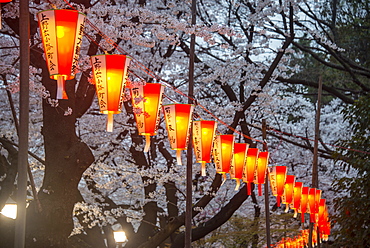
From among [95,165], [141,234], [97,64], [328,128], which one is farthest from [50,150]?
[328,128]

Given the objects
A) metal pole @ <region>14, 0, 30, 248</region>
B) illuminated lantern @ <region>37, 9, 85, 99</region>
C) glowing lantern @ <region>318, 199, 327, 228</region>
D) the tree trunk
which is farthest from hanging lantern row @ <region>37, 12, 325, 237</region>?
glowing lantern @ <region>318, 199, 327, 228</region>

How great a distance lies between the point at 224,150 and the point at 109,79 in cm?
393

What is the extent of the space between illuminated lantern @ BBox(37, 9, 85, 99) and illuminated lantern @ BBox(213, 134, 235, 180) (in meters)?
4.57

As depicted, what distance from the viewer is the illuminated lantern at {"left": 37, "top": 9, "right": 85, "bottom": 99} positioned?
199 inches

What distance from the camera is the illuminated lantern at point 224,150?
363 inches

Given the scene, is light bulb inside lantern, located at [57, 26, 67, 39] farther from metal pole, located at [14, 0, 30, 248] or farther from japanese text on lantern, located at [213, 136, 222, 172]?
japanese text on lantern, located at [213, 136, 222, 172]

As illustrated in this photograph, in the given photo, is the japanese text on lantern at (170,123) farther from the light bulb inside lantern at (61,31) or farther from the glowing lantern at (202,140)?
the light bulb inside lantern at (61,31)

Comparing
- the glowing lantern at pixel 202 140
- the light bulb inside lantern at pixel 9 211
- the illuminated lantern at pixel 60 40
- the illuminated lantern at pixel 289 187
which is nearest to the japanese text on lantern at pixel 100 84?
the illuminated lantern at pixel 60 40

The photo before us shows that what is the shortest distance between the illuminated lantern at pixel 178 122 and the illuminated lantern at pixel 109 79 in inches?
70.8

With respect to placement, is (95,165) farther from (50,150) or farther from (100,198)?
(50,150)

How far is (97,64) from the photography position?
19.1 feet

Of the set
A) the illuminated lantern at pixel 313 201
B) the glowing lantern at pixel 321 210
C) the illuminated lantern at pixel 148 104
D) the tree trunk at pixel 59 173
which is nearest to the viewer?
the illuminated lantern at pixel 148 104

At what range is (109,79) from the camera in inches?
228

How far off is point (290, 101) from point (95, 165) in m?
10.1
